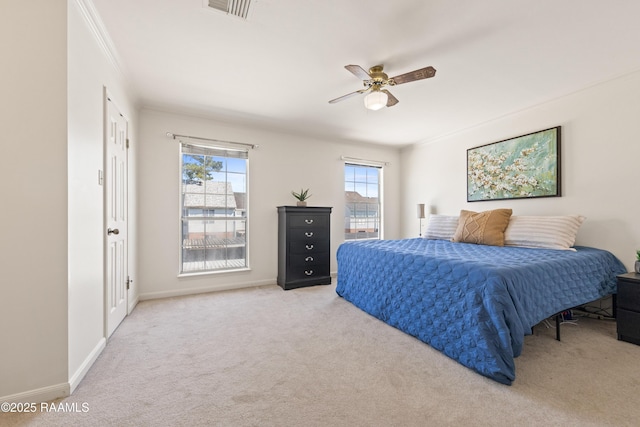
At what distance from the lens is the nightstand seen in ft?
6.98

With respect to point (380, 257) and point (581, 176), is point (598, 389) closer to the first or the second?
point (380, 257)

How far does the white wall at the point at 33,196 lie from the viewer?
1.39 m

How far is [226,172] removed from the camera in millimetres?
3865

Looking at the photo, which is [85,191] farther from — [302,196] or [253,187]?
[302,196]

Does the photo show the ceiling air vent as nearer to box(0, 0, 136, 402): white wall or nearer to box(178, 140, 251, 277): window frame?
box(0, 0, 136, 402): white wall

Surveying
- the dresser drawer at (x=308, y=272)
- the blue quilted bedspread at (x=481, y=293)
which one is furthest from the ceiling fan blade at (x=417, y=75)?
the dresser drawer at (x=308, y=272)

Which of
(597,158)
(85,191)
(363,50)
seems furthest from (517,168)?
(85,191)

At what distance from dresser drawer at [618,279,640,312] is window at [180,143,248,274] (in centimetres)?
404

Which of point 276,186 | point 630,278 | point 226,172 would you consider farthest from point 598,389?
point 226,172

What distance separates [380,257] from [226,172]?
254cm

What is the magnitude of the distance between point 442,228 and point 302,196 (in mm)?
2114

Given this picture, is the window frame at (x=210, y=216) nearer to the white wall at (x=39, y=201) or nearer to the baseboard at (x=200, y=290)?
the baseboard at (x=200, y=290)

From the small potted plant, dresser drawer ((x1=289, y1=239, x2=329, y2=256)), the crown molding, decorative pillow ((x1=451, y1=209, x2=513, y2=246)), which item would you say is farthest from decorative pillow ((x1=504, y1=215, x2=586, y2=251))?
the crown molding

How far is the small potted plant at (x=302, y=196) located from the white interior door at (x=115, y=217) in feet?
7.18
